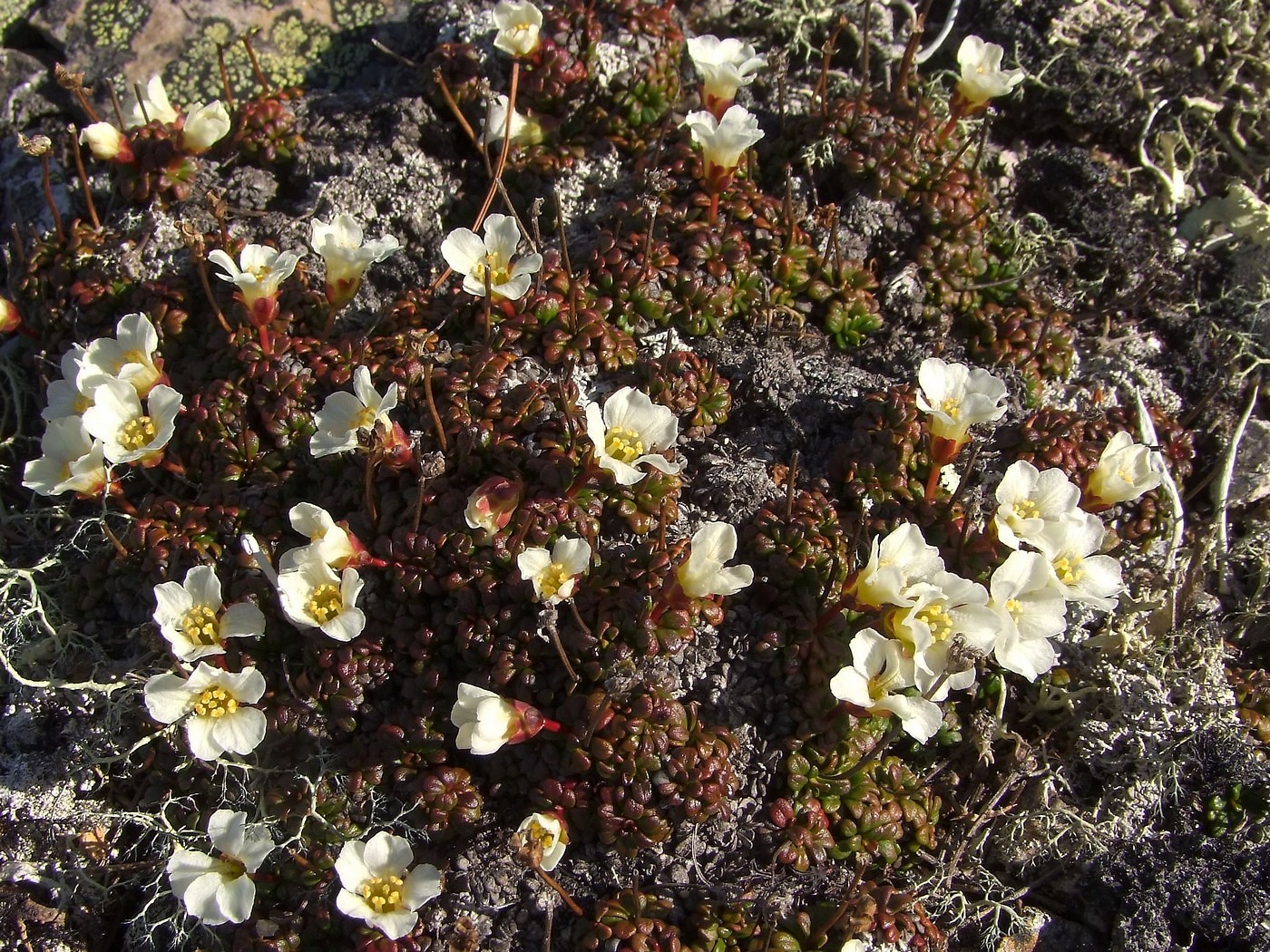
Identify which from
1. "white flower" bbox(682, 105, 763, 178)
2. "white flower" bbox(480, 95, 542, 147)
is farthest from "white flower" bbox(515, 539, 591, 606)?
"white flower" bbox(480, 95, 542, 147)

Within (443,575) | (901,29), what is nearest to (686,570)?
(443,575)

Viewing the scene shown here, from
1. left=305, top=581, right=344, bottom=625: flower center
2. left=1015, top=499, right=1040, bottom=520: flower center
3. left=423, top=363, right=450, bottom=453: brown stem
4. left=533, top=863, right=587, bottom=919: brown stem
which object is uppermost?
left=423, top=363, right=450, bottom=453: brown stem

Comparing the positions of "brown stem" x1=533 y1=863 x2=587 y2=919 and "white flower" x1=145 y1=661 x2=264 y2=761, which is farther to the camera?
"white flower" x1=145 y1=661 x2=264 y2=761

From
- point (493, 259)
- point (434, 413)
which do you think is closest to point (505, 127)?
point (493, 259)

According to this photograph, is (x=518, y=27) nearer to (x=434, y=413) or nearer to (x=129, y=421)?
(x=434, y=413)

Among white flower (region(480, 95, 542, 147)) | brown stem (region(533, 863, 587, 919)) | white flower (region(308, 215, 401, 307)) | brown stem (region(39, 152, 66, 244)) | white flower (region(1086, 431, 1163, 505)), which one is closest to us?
brown stem (region(533, 863, 587, 919))

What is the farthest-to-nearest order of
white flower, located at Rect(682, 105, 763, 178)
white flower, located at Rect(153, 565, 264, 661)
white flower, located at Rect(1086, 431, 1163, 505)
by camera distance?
1. white flower, located at Rect(682, 105, 763, 178)
2. white flower, located at Rect(1086, 431, 1163, 505)
3. white flower, located at Rect(153, 565, 264, 661)

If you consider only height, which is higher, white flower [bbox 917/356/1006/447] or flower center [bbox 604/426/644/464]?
white flower [bbox 917/356/1006/447]

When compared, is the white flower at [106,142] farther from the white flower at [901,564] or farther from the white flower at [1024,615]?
the white flower at [1024,615]

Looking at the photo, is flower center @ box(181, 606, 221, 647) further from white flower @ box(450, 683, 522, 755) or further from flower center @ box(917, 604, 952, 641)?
flower center @ box(917, 604, 952, 641)
